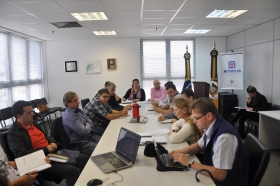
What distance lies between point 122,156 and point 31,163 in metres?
0.86

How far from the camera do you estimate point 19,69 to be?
18.7ft

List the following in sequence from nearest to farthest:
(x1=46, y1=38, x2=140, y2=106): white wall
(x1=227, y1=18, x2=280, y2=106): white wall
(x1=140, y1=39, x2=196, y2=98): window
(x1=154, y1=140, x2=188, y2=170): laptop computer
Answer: (x1=154, y1=140, x2=188, y2=170): laptop computer → (x1=227, y1=18, x2=280, y2=106): white wall → (x1=46, y1=38, x2=140, y2=106): white wall → (x1=140, y1=39, x2=196, y2=98): window

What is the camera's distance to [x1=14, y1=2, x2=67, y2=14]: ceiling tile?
3.40m

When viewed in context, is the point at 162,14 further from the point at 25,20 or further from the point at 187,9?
the point at 25,20

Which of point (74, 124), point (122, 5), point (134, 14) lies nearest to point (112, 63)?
point (134, 14)

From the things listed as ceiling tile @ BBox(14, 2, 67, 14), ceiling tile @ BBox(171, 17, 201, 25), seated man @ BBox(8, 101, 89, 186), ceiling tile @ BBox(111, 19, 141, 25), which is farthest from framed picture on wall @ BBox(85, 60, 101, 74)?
seated man @ BBox(8, 101, 89, 186)

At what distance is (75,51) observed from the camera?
7133mm

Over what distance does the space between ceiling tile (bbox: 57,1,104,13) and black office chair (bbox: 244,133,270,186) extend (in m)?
3.03

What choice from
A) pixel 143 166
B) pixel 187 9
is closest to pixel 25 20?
pixel 187 9

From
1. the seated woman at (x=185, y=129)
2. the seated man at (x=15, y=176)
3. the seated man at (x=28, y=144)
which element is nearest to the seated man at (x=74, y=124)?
the seated man at (x=28, y=144)

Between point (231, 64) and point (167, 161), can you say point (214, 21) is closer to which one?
point (231, 64)

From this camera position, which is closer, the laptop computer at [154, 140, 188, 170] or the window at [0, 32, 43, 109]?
the laptop computer at [154, 140, 188, 170]

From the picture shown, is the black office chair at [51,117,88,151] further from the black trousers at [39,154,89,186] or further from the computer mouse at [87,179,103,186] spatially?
the computer mouse at [87,179,103,186]

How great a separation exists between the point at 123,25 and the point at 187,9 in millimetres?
1826
